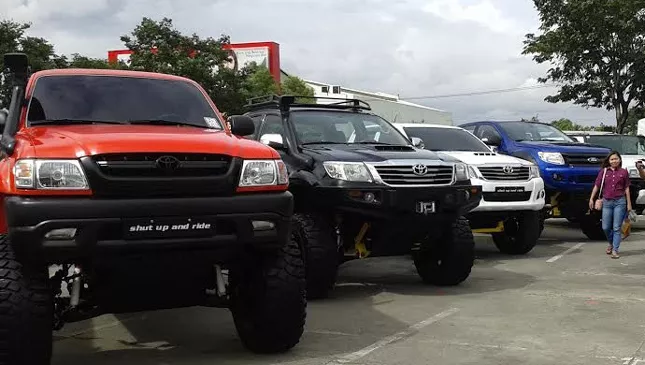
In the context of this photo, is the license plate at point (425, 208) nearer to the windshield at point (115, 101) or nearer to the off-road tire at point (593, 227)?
the windshield at point (115, 101)

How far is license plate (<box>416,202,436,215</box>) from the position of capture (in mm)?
6832

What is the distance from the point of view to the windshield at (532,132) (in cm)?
1260

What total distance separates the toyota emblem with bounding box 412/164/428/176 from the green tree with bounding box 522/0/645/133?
20227 millimetres

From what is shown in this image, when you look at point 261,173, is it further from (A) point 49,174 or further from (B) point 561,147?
(B) point 561,147

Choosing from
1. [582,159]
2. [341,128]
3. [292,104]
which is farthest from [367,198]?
[582,159]

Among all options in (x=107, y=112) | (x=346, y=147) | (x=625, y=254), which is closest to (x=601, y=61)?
(x=625, y=254)

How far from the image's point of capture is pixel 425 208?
6859 millimetres

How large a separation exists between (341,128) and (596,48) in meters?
21.2

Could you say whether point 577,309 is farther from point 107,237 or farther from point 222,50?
point 222,50

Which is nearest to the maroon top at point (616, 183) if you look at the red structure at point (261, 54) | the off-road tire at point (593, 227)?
the off-road tire at point (593, 227)

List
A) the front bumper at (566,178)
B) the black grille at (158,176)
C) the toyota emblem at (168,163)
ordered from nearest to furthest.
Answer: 1. the black grille at (158,176)
2. the toyota emblem at (168,163)
3. the front bumper at (566,178)

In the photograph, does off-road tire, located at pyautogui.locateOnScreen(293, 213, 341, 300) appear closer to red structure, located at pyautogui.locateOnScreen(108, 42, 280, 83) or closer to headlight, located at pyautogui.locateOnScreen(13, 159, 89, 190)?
headlight, located at pyautogui.locateOnScreen(13, 159, 89, 190)

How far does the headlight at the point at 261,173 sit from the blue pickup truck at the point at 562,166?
765 centimetres

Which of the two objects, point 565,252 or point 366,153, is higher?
point 366,153
